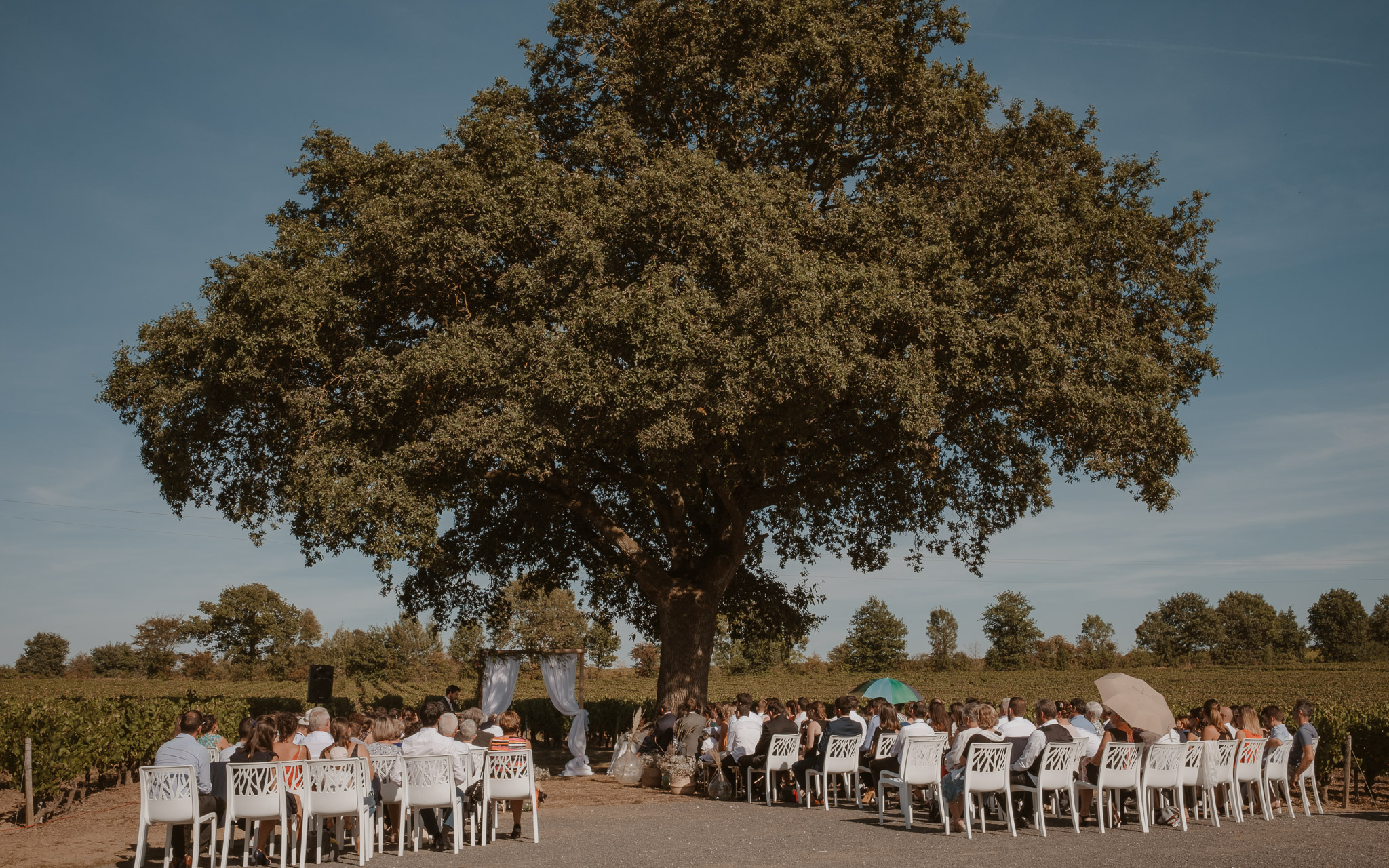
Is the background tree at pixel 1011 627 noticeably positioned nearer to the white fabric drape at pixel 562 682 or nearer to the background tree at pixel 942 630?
the background tree at pixel 942 630

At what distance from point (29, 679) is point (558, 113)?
64170 mm

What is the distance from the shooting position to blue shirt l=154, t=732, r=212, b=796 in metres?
8.46

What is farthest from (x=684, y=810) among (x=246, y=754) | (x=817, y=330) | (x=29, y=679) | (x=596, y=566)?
(x=29, y=679)

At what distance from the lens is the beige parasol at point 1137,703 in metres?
11.5

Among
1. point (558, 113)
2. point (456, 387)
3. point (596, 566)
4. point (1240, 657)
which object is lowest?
point (1240, 657)

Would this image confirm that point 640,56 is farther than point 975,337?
Yes

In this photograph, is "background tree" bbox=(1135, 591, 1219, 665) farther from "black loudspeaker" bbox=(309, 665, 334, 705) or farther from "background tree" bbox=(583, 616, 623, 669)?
"black loudspeaker" bbox=(309, 665, 334, 705)

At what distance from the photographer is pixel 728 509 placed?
1823 centimetres

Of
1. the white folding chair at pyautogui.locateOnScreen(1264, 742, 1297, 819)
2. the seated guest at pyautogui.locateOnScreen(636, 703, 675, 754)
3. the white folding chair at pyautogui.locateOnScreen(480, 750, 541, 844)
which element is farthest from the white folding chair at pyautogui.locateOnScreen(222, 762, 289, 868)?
the white folding chair at pyautogui.locateOnScreen(1264, 742, 1297, 819)

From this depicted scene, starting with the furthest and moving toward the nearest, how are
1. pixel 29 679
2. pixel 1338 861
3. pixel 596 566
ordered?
pixel 29 679, pixel 596 566, pixel 1338 861

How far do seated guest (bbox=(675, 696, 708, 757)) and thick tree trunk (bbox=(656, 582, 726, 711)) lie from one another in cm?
333

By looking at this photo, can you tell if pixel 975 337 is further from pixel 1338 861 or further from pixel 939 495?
pixel 1338 861

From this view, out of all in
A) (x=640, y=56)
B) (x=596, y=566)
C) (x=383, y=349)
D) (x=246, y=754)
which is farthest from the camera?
(x=596, y=566)

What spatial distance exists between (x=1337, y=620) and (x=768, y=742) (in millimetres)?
128568
